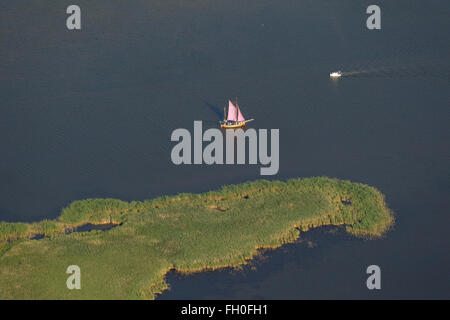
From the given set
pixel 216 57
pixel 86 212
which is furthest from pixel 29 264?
pixel 216 57

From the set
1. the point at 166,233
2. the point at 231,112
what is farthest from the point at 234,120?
the point at 166,233

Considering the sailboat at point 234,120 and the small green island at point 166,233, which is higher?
the sailboat at point 234,120

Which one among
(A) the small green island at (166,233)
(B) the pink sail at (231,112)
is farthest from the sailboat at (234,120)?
(A) the small green island at (166,233)

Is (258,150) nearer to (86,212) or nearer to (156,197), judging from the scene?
→ (156,197)

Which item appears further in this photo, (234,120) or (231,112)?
(234,120)

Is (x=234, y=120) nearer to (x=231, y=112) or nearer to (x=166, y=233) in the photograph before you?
(x=231, y=112)

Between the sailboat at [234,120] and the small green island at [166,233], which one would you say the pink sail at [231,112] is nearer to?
the sailboat at [234,120]

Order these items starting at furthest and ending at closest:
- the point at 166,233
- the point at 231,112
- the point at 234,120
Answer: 1. the point at 234,120
2. the point at 231,112
3. the point at 166,233

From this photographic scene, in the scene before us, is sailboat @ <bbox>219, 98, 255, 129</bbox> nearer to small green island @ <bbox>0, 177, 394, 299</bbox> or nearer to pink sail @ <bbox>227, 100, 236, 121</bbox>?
pink sail @ <bbox>227, 100, 236, 121</bbox>

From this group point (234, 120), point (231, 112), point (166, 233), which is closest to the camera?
point (166, 233)
